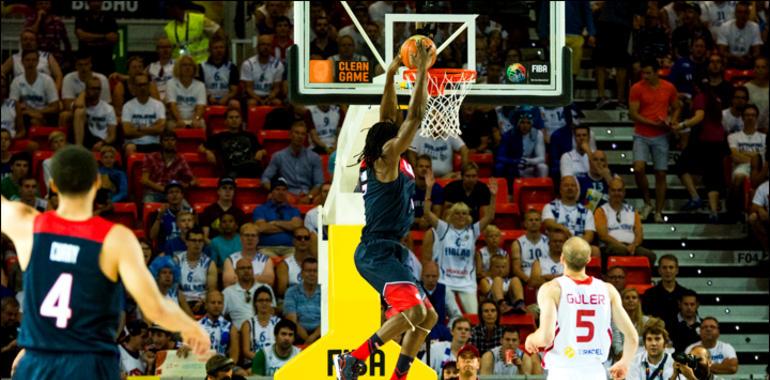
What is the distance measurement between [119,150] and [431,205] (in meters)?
4.30

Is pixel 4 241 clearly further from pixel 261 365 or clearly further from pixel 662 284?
pixel 662 284

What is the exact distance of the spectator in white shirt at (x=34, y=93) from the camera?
2042 cm

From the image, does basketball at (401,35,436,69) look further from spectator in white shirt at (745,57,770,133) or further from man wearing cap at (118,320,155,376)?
spectator in white shirt at (745,57,770,133)

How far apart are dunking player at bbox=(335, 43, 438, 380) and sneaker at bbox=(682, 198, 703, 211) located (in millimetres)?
10141

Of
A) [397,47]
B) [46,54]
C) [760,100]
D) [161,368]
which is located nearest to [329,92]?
[397,47]

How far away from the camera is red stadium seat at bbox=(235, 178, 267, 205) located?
1952 centimetres

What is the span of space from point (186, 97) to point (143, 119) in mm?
705

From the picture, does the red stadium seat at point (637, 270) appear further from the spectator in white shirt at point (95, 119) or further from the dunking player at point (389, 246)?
the dunking player at point (389, 246)

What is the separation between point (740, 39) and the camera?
23.0m

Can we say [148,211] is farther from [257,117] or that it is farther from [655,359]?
[655,359]

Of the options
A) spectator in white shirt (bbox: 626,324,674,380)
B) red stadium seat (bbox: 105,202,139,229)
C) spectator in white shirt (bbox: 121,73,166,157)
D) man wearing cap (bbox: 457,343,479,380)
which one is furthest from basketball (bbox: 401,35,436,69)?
spectator in white shirt (bbox: 121,73,166,157)

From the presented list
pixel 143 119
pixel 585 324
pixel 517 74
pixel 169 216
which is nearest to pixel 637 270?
pixel 169 216

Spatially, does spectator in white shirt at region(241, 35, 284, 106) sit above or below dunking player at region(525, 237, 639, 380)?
above

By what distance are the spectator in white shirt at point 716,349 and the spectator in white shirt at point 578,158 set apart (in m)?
3.09
